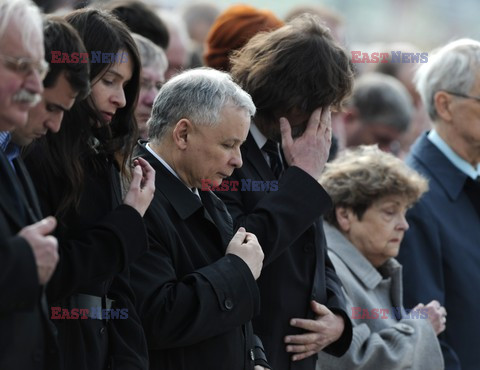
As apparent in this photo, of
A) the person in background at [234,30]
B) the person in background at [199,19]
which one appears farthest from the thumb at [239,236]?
the person in background at [199,19]

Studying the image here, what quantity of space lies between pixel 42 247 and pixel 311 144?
5.39 feet

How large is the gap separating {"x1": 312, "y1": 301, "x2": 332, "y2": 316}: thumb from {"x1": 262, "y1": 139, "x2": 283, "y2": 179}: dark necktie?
0.58m

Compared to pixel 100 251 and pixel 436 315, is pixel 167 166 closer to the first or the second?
A: pixel 100 251

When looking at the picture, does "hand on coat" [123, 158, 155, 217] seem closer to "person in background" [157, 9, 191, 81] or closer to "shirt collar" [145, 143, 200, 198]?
"shirt collar" [145, 143, 200, 198]

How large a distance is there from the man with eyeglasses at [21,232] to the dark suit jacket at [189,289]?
54 cm

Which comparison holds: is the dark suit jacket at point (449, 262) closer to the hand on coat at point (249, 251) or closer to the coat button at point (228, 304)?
the hand on coat at point (249, 251)

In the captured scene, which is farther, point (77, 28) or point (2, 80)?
point (77, 28)

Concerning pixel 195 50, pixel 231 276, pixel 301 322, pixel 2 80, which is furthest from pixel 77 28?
pixel 195 50

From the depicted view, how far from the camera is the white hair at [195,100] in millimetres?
3812

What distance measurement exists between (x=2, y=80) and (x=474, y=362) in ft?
10.5

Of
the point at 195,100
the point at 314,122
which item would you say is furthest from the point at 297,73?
the point at 195,100

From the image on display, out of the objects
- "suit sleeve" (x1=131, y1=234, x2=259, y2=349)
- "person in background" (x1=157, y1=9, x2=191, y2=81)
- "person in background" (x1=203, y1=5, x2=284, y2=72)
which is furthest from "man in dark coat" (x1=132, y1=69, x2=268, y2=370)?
"person in background" (x1=157, y1=9, x2=191, y2=81)

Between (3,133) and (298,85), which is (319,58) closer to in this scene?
(298,85)

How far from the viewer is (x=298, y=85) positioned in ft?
13.9
